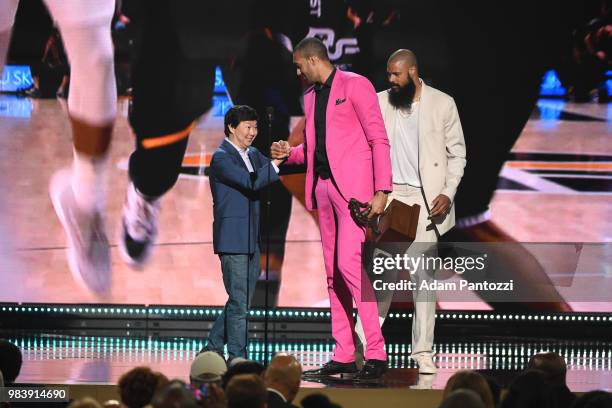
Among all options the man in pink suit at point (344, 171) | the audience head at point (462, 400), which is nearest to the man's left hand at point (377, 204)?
the man in pink suit at point (344, 171)

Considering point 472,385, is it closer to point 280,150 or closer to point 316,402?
point 316,402

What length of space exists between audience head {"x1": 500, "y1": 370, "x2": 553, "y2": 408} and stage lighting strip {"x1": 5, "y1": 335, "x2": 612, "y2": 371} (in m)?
2.64

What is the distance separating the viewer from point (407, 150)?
6.64 metres

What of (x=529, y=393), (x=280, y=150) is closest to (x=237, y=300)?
(x=280, y=150)

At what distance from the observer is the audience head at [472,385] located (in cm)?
441

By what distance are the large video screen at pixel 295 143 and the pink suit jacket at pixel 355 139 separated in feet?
6.79

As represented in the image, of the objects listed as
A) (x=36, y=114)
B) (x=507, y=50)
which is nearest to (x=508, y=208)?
(x=507, y=50)

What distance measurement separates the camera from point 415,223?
6.52 m

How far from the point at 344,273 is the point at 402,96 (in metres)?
1.12

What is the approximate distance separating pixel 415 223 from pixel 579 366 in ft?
5.04

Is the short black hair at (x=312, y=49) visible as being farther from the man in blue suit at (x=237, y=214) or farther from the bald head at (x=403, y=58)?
the man in blue suit at (x=237, y=214)

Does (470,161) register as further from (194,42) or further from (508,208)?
(194,42)

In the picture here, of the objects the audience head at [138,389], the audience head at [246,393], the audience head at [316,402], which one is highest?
the audience head at [246,393]

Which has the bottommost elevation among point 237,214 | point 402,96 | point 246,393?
point 246,393
